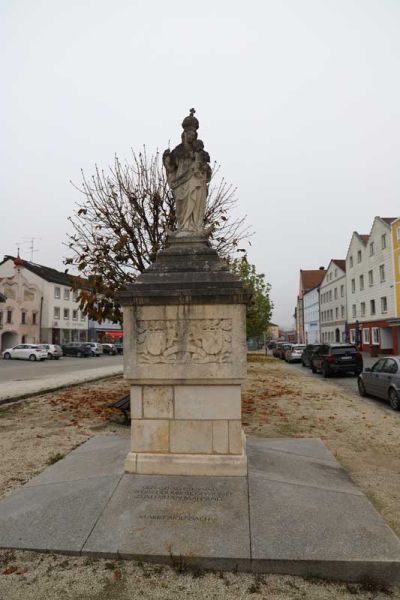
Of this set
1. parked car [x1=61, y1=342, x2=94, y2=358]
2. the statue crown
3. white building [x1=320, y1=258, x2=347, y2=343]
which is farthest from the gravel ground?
white building [x1=320, y1=258, x2=347, y2=343]

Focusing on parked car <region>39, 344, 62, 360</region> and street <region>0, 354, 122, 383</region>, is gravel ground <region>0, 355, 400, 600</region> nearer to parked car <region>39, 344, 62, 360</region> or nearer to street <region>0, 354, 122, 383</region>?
street <region>0, 354, 122, 383</region>

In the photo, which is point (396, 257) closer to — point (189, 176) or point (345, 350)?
point (345, 350)

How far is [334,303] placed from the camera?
5266 centimetres

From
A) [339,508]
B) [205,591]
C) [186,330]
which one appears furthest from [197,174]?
[205,591]

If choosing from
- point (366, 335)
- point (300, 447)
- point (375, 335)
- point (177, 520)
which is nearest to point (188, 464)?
point (177, 520)

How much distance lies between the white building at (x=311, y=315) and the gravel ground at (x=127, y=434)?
47.5m

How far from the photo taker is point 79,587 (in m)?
3.10

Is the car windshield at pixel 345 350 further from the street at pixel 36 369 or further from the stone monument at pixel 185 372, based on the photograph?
the stone monument at pixel 185 372

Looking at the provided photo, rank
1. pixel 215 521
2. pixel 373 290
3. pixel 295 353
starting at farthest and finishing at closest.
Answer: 1. pixel 373 290
2. pixel 295 353
3. pixel 215 521

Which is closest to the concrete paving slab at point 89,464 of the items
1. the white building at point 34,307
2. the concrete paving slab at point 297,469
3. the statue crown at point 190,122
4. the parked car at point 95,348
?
the concrete paving slab at point 297,469

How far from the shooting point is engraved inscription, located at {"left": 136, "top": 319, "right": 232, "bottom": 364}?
479cm

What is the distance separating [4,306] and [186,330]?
4563 cm

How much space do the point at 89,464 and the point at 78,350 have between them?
40.0m

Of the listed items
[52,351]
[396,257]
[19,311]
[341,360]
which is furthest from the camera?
[19,311]
